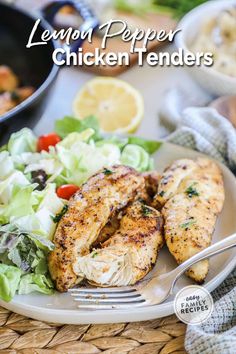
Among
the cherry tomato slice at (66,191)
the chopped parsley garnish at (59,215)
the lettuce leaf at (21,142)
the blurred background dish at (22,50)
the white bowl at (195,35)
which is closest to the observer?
the chopped parsley garnish at (59,215)

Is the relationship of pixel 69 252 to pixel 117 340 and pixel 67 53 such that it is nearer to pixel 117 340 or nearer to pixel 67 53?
pixel 117 340

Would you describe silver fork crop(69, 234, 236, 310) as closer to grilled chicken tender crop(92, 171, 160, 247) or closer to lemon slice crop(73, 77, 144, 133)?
grilled chicken tender crop(92, 171, 160, 247)

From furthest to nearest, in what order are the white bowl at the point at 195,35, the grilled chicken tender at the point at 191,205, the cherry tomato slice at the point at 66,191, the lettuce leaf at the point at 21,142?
the white bowl at the point at 195,35 → the lettuce leaf at the point at 21,142 → the cherry tomato slice at the point at 66,191 → the grilled chicken tender at the point at 191,205

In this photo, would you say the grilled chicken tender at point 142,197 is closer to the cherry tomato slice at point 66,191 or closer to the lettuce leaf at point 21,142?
the cherry tomato slice at point 66,191

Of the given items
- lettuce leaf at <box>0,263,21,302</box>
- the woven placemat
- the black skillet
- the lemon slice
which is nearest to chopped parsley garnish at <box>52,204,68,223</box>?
lettuce leaf at <box>0,263,21,302</box>

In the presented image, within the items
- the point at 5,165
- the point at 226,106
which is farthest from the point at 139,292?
the point at 226,106

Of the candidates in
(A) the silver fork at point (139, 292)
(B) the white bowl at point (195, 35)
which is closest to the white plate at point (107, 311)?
(A) the silver fork at point (139, 292)
